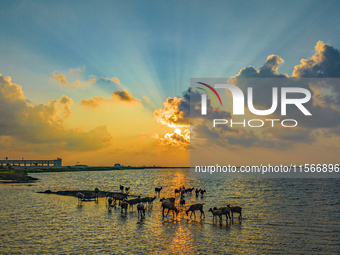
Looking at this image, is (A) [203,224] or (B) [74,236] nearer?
(B) [74,236]

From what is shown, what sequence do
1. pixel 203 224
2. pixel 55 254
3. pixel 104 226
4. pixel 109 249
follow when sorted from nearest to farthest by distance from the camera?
pixel 55 254, pixel 109 249, pixel 104 226, pixel 203 224

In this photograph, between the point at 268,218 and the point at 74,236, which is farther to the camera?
the point at 268,218

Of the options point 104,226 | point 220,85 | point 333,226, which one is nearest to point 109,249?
point 104,226

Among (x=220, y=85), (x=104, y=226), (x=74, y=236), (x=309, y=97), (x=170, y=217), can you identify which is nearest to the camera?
(x=74, y=236)

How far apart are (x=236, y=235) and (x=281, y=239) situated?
3.71 meters

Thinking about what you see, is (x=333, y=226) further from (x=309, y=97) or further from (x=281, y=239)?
(x=309, y=97)

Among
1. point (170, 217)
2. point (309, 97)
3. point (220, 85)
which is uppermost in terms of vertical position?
point (220, 85)

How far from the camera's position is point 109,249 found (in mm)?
16547

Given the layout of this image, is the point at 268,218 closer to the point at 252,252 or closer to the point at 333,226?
the point at 333,226

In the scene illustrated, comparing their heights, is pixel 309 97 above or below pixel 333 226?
above

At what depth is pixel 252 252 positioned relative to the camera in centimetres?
1702

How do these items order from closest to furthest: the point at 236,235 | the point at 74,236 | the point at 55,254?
1. the point at 55,254
2. the point at 74,236
3. the point at 236,235

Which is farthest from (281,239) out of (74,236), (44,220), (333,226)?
(44,220)

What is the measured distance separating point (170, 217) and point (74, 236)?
11777mm
